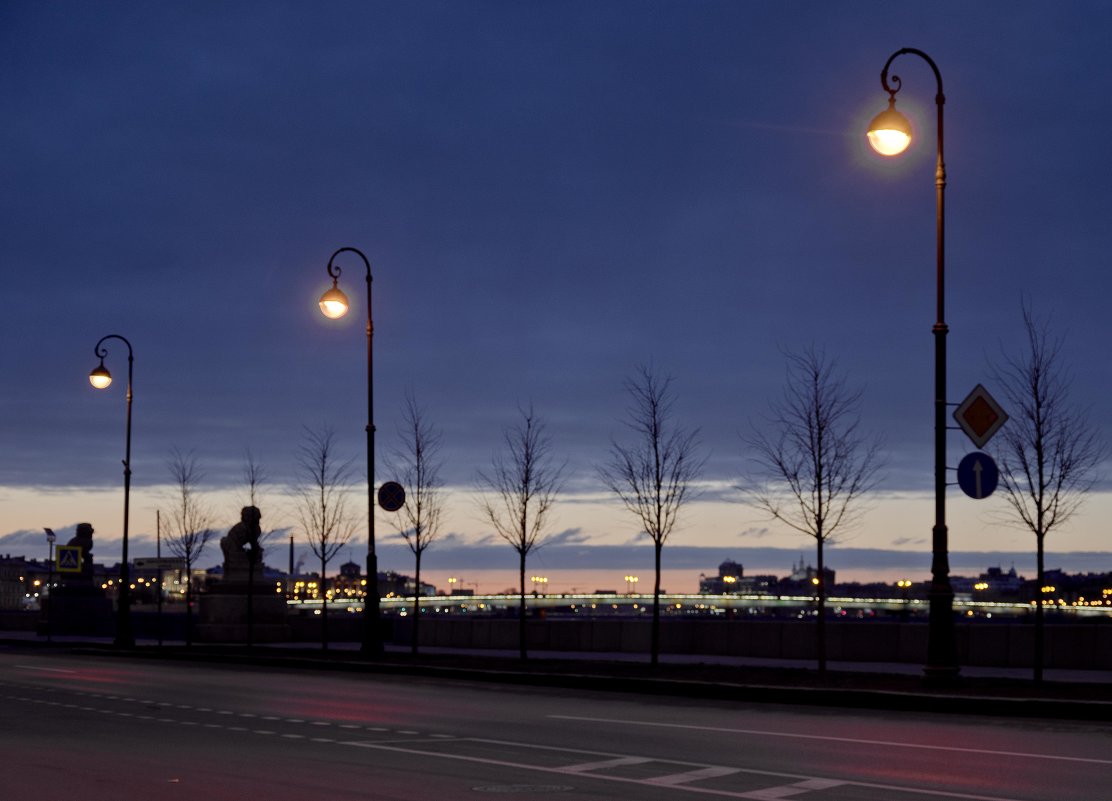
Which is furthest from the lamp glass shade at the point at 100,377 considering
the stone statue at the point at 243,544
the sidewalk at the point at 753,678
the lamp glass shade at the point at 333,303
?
the lamp glass shade at the point at 333,303

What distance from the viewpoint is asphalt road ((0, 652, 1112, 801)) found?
42.3 feet

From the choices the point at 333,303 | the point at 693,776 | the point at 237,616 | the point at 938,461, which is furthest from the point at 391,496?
the point at 693,776

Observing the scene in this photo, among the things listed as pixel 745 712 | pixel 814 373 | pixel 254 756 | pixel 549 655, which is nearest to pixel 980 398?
pixel 745 712

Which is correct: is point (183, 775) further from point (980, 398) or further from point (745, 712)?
point (980, 398)

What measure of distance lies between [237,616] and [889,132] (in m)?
33.0

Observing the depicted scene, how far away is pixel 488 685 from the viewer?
28.2 m

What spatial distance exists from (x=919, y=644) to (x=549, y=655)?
9957 mm

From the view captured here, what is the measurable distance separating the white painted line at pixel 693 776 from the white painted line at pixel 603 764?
869 mm

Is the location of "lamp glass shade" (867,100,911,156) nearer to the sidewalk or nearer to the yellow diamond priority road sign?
the yellow diamond priority road sign

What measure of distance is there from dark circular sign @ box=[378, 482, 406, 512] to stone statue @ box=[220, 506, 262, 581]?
14758 millimetres

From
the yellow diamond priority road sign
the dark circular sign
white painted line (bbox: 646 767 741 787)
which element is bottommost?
white painted line (bbox: 646 767 741 787)

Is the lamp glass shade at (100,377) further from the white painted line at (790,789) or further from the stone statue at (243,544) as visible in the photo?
the white painted line at (790,789)

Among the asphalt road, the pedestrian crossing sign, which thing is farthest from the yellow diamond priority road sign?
the pedestrian crossing sign

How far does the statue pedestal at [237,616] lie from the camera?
1929 inches
